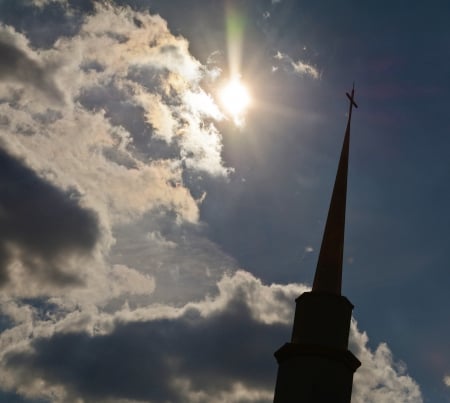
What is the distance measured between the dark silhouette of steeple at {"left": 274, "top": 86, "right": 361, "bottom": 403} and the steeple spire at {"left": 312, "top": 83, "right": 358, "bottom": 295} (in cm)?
5

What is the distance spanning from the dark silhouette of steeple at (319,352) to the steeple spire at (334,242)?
51mm

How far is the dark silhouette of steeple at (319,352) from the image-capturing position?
27250 millimetres

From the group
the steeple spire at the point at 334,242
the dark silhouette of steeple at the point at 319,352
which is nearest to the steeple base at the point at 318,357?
the dark silhouette of steeple at the point at 319,352

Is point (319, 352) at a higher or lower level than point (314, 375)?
higher

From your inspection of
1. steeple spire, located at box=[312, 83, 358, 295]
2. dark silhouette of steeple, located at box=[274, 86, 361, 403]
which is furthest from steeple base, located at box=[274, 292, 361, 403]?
steeple spire, located at box=[312, 83, 358, 295]

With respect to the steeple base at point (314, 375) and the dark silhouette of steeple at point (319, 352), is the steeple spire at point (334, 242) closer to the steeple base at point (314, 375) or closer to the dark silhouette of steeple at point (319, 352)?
the dark silhouette of steeple at point (319, 352)

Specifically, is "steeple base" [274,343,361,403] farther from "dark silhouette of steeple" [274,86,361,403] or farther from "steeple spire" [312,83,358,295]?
"steeple spire" [312,83,358,295]

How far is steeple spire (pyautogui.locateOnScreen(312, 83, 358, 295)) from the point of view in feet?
101

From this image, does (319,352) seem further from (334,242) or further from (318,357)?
(334,242)

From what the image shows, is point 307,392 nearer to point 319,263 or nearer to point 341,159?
point 319,263

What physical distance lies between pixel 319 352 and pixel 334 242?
688cm

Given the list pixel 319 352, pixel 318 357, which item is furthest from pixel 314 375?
pixel 319 352

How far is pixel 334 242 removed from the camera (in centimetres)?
3278

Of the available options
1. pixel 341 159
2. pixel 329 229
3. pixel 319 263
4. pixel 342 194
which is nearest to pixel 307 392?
pixel 319 263
